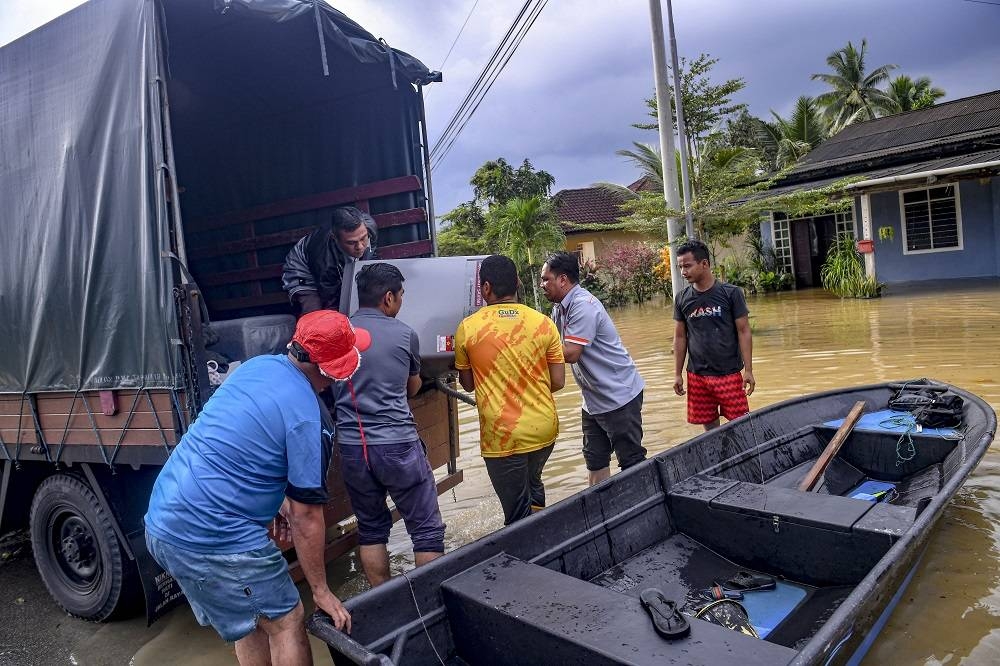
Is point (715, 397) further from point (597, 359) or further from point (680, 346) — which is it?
point (597, 359)

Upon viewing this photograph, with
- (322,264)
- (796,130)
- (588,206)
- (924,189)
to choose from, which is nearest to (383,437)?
(322,264)

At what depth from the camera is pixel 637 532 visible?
143 inches

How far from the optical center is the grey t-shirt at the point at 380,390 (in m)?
3.19

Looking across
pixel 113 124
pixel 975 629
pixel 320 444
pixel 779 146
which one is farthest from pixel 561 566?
pixel 779 146

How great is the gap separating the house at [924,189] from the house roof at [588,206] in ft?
29.0

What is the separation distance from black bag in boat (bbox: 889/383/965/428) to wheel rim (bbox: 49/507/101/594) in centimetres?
515

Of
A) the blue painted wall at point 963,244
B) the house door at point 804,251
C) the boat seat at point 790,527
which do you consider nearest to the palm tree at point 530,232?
the house door at point 804,251

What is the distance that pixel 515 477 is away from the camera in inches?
140

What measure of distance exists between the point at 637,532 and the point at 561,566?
564 millimetres

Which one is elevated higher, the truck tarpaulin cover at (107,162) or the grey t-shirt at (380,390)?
the truck tarpaulin cover at (107,162)

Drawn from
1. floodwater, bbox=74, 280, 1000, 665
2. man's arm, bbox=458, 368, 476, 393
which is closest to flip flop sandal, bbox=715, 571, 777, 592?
floodwater, bbox=74, 280, 1000, 665

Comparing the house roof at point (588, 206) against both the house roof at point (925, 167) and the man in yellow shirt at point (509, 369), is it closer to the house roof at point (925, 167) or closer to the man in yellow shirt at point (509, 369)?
the house roof at point (925, 167)

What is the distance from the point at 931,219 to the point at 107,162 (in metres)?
16.2

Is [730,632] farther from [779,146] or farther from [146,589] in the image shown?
[779,146]
